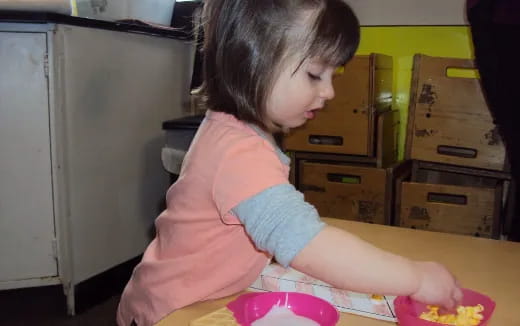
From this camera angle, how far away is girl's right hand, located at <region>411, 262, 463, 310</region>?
Answer: 599 mm

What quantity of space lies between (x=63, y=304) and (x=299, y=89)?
1.50 meters

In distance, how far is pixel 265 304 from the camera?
626 mm

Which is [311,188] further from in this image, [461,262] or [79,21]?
[461,262]

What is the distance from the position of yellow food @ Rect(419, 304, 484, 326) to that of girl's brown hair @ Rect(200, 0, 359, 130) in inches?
12.6

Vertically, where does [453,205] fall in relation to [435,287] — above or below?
below

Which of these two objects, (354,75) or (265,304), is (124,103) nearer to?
(354,75)

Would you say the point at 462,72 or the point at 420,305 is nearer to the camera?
the point at 420,305

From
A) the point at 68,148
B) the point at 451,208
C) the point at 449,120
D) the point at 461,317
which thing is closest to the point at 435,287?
the point at 461,317

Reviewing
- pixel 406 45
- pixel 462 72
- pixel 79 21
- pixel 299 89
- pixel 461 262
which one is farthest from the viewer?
pixel 406 45

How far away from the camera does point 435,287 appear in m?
0.60

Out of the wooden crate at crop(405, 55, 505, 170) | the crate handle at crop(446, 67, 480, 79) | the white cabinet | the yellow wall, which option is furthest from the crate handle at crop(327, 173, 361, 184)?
the white cabinet

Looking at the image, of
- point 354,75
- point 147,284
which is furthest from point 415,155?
point 147,284

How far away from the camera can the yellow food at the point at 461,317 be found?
0.60 m

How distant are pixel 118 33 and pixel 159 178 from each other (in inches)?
23.6
